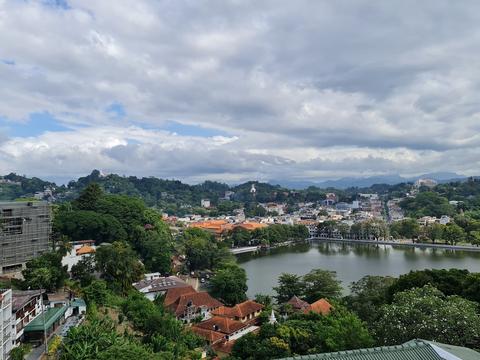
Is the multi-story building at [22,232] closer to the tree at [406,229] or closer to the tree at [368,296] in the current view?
the tree at [368,296]

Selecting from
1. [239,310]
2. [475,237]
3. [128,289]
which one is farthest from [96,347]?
[475,237]

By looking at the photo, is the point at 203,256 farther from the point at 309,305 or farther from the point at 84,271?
the point at 309,305

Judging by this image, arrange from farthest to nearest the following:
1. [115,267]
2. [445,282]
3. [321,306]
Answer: [115,267] < [321,306] < [445,282]

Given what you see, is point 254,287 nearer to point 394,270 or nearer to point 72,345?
point 394,270

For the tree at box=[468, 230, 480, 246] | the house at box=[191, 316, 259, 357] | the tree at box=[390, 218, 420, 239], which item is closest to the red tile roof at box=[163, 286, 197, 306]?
→ the house at box=[191, 316, 259, 357]

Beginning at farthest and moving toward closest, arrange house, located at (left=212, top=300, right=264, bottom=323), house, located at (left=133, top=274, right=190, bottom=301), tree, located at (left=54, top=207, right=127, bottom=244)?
tree, located at (left=54, top=207, right=127, bottom=244), house, located at (left=133, top=274, right=190, bottom=301), house, located at (left=212, top=300, right=264, bottom=323)

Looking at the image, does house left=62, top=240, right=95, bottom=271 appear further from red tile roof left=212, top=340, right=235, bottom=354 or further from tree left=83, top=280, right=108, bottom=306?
red tile roof left=212, top=340, right=235, bottom=354
